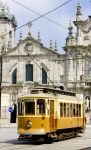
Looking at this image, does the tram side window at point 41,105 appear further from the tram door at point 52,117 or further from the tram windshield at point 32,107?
the tram door at point 52,117

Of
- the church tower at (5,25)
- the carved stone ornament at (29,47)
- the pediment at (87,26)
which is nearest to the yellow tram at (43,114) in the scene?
the pediment at (87,26)

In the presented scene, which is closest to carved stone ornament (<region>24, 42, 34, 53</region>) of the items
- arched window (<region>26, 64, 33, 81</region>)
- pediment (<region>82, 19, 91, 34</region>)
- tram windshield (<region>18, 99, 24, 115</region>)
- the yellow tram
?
arched window (<region>26, 64, 33, 81</region>)

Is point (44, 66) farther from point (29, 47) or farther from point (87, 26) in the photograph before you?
point (87, 26)

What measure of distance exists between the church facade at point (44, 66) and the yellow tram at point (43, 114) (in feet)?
96.1

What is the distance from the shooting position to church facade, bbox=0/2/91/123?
57.7m

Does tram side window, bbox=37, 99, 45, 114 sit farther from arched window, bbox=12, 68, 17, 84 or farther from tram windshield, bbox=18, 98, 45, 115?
arched window, bbox=12, 68, 17, 84

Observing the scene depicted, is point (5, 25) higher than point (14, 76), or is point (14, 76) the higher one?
point (5, 25)

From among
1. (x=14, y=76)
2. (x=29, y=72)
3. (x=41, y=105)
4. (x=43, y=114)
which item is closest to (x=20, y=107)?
(x=41, y=105)

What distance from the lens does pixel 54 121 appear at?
26125 millimetres

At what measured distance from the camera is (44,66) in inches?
2315

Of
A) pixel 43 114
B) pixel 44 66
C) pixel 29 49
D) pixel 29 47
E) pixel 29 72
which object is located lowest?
pixel 43 114

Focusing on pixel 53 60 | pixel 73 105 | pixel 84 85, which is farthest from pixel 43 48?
pixel 73 105

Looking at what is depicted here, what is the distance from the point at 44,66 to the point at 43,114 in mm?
33613

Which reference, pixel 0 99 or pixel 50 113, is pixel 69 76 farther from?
pixel 50 113
